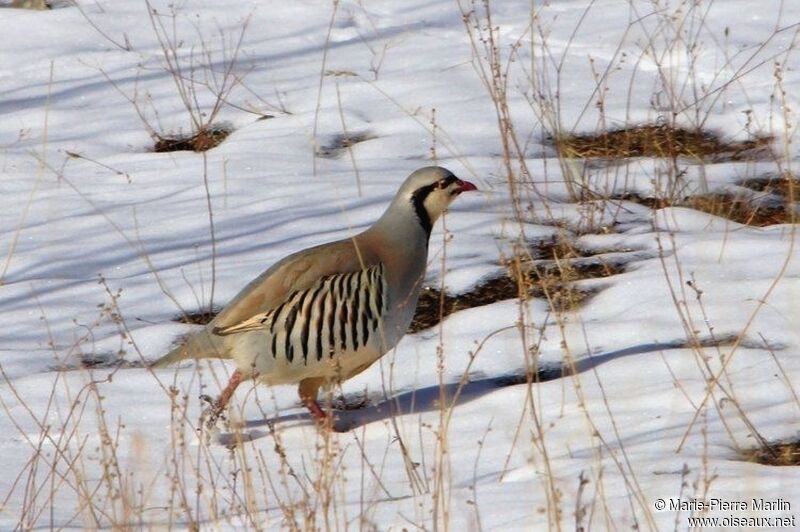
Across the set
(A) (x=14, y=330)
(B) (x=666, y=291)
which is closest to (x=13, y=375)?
(A) (x=14, y=330)

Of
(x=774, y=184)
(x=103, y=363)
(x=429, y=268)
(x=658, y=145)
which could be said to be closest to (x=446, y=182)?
(x=429, y=268)

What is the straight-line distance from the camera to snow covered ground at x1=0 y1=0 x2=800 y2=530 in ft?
12.4

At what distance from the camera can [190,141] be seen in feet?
25.3

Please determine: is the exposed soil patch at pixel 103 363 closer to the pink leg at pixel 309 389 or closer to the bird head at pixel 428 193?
the pink leg at pixel 309 389

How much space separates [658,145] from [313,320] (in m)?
2.78

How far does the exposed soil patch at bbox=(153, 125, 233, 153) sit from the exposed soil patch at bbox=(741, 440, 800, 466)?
169 inches

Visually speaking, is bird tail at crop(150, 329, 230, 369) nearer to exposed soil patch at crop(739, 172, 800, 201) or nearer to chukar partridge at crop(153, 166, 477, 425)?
chukar partridge at crop(153, 166, 477, 425)

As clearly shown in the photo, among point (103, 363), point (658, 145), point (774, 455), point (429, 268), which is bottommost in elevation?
point (774, 455)

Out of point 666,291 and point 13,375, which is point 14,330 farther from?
point 666,291

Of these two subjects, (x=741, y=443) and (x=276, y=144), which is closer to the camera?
(x=741, y=443)

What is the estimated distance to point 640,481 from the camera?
3627 millimetres

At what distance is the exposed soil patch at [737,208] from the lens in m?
6.46

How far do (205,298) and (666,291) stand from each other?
1.79 metres

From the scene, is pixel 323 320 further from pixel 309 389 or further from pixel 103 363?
pixel 103 363
